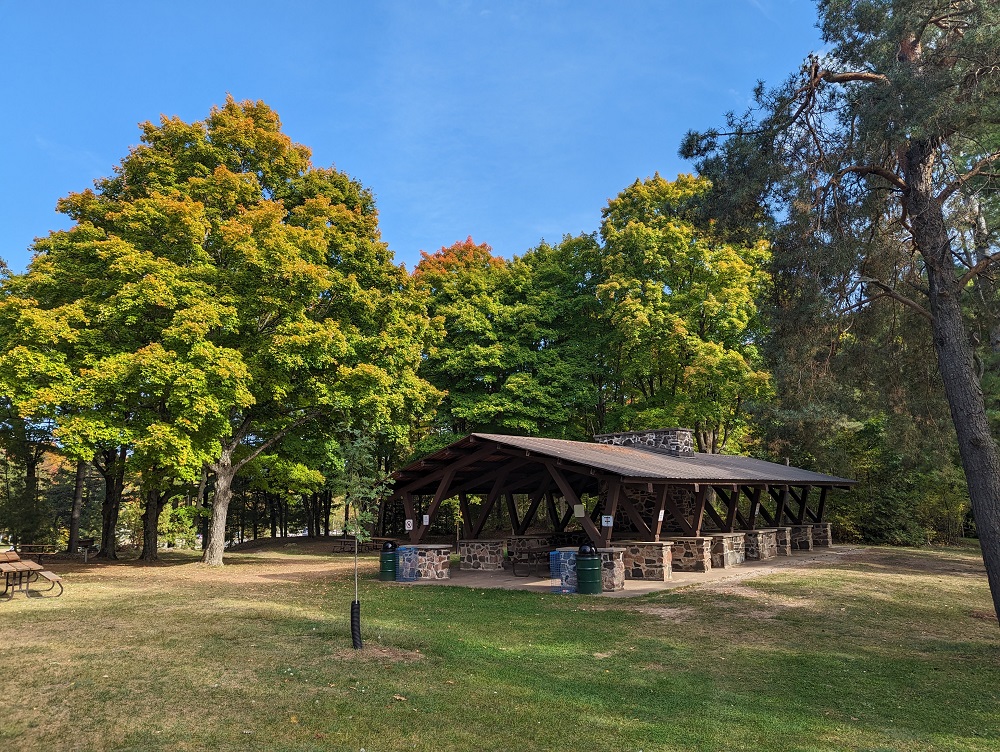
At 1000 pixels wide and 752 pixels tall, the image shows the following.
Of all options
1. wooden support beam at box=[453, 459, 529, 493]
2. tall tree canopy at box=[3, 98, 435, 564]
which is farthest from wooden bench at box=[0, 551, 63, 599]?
wooden support beam at box=[453, 459, 529, 493]

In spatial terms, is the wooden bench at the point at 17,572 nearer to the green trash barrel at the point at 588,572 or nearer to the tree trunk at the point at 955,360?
the green trash barrel at the point at 588,572

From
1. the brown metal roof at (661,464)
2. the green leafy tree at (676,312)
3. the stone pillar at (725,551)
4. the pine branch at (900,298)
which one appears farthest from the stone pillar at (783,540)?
the pine branch at (900,298)

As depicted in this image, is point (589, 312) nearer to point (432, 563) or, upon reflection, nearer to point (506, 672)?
point (432, 563)

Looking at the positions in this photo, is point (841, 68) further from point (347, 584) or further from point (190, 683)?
point (347, 584)

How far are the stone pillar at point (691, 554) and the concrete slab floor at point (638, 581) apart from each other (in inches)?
12.1

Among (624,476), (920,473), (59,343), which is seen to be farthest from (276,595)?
(920,473)

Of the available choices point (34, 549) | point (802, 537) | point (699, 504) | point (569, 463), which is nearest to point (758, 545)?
point (699, 504)

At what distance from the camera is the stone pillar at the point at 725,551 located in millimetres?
16688

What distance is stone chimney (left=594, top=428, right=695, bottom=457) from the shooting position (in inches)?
773

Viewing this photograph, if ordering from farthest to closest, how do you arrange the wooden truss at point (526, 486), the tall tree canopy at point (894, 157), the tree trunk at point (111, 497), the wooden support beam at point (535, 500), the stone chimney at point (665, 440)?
the tree trunk at point (111, 497), the stone chimney at point (665, 440), the wooden support beam at point (535, 500), the wooden truss at point (526, 486), the tall tree canopy at point (894, 157)

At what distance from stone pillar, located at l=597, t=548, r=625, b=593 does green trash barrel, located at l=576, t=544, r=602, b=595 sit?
0.46 m

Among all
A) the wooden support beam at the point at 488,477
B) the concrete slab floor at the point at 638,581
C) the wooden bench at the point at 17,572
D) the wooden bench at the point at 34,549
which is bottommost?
the concrete slab floor at the point at 638,581

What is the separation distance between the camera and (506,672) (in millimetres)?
6836

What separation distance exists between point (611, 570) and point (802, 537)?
12.5 metres
